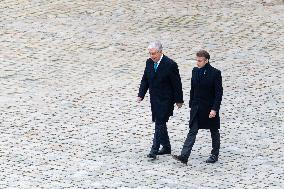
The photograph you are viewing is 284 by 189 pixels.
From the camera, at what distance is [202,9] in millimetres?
22141

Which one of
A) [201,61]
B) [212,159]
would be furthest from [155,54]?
[212,159]

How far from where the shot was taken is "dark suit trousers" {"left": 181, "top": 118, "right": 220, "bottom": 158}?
12.1 metres

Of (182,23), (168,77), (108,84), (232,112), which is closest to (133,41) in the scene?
(182,23)

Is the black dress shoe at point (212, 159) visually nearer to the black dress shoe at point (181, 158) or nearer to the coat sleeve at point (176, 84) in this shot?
the black dress shoe at point (181, 158)

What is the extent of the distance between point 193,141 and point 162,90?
86cm

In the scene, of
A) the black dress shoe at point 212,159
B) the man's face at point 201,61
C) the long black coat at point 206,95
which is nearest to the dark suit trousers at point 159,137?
the long black coat at point 206,95

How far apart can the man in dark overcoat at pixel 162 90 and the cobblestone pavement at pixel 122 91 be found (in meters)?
0.35

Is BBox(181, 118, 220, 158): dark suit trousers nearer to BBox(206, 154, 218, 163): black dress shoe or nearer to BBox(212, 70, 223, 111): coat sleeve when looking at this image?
BBox(206, 154, 218, 163): black dress shoe

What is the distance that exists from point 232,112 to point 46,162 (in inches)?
158

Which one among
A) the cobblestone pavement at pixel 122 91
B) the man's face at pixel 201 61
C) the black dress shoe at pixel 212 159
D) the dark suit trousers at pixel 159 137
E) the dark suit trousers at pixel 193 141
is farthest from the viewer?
the dark suit trousers at pixel 159 137

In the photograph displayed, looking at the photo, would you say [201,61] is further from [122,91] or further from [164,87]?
[122,91]

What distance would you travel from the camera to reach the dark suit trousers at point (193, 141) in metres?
12.1

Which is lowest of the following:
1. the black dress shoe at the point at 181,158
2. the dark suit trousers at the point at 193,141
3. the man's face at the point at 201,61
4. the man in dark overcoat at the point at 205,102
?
the black dress shoe at the point at 181,158

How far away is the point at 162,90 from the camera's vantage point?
1230 cm
